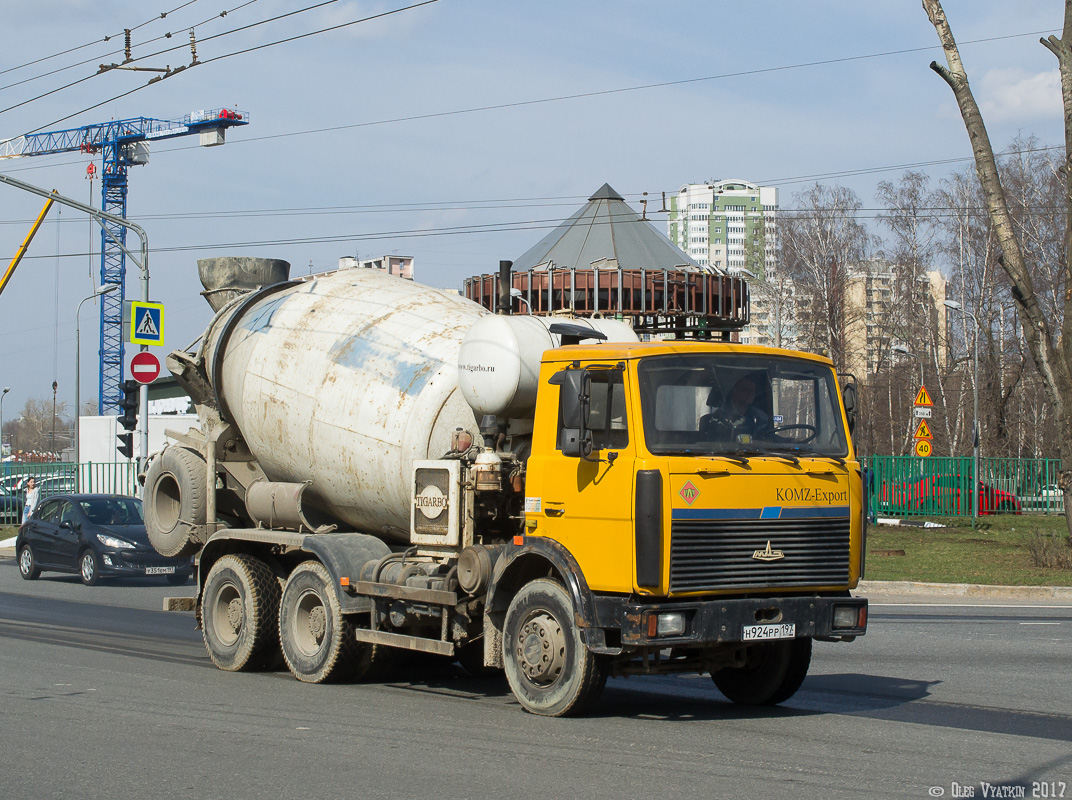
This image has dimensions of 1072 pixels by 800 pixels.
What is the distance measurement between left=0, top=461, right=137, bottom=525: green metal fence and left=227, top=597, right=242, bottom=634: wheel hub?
20.7 metres

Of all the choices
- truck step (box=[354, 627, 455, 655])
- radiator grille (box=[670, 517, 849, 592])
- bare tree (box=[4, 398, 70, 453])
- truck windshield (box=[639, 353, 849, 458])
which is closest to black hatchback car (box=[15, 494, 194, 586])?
truck step (box=[354, 627, 455, 655])

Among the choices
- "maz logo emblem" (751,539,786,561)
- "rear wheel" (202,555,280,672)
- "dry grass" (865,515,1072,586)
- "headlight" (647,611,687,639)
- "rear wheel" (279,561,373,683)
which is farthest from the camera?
"dry grass" (865,515,1072,586)

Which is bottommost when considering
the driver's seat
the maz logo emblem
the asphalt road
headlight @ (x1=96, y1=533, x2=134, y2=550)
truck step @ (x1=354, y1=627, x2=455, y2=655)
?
the asphalt road

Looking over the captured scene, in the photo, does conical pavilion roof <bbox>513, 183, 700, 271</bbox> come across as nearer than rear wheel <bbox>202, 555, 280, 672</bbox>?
No

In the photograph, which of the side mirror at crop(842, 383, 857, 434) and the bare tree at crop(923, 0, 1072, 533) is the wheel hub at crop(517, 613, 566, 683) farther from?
the bare tree at crop(923, 0, 1072, 533)

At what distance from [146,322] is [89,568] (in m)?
6.30

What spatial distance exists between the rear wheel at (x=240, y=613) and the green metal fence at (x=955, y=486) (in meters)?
24.7

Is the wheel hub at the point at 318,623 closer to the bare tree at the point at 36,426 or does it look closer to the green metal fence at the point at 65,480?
the green metal fence at the point at 65,480

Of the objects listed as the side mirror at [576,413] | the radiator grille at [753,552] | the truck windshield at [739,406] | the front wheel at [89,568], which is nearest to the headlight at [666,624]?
the radiator grille at [753,552]

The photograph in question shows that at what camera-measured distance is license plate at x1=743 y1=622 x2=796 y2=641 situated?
7.69 meters

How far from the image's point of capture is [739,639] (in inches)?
301

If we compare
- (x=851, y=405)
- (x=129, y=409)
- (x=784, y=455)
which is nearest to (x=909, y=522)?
(x=129, y=409)

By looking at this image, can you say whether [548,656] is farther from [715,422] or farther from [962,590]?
[962,590]

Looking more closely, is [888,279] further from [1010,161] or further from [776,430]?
[776,430]
